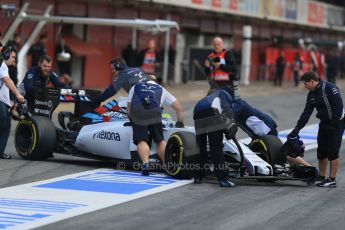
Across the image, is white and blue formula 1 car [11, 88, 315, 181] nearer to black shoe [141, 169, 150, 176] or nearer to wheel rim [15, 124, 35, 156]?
wheel rim [15, 124, 35, 156]

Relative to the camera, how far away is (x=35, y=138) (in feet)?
38.5

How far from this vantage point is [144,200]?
9.01 meters

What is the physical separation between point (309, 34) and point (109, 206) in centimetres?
4466

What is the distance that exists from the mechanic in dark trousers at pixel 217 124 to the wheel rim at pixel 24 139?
2917 mm

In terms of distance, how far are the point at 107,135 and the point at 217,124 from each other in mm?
1976

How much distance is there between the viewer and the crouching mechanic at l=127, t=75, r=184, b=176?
1067 centimetres

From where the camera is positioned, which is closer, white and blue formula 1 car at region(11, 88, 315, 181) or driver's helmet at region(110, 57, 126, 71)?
white and blue formula 1 car at region(11, 88, 315, 181)

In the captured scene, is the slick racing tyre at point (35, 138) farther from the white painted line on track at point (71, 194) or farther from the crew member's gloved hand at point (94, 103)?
the white painted line on track at point (71, 194)

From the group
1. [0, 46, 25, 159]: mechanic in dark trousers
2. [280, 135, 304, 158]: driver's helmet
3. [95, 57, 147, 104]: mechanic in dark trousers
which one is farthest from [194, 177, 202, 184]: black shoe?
[0, 46, 25, 159]: mechanic in dark trousers

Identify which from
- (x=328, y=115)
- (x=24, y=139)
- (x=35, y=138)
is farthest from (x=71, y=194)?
(x=328, y=115)

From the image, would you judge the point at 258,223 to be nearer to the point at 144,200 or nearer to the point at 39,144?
the point at 144,200

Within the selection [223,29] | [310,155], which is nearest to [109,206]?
[310,155]

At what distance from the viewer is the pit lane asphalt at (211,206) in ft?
25.5

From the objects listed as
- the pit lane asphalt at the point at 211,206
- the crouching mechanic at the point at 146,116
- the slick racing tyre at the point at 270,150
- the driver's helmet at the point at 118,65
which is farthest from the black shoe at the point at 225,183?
the driver's helmet at the point at 118,65
